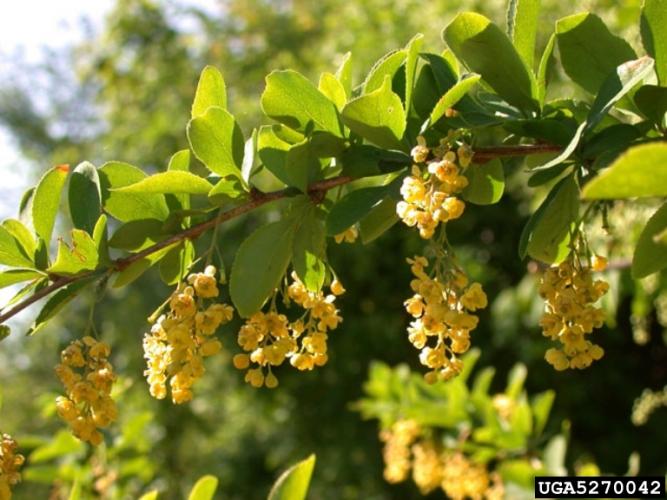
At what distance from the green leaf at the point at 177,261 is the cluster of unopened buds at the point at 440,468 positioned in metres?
1.12

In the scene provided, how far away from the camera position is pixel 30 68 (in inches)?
331

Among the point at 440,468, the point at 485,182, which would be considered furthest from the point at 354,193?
the point at 440,468

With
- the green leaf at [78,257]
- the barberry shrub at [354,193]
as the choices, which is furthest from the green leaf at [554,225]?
the green leaf at [78,257]

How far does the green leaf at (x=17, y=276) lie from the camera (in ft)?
2.48

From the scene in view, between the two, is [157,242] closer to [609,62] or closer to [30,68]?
[609,62]

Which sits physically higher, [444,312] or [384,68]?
[384,68]

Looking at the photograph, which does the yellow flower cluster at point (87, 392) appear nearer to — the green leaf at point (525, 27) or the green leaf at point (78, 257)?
the green leaf at point (78, 257)

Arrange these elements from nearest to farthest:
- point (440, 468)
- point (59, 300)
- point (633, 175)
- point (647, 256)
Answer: point (633, 175), point (647, 256), point (59, 300), point (440, 468)

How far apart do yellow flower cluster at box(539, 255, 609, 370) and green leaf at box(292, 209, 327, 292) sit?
0.18m

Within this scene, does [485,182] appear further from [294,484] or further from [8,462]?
[8,462]

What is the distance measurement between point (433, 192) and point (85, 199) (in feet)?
0.99

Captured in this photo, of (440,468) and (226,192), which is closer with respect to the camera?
(226,192)

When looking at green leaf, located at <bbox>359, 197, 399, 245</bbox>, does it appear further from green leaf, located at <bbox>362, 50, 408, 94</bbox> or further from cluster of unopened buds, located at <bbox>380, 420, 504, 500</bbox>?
cluster of unopened buds, located at <bbox>380, 420, 504, 500</bbox>

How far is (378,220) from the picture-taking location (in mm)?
797
